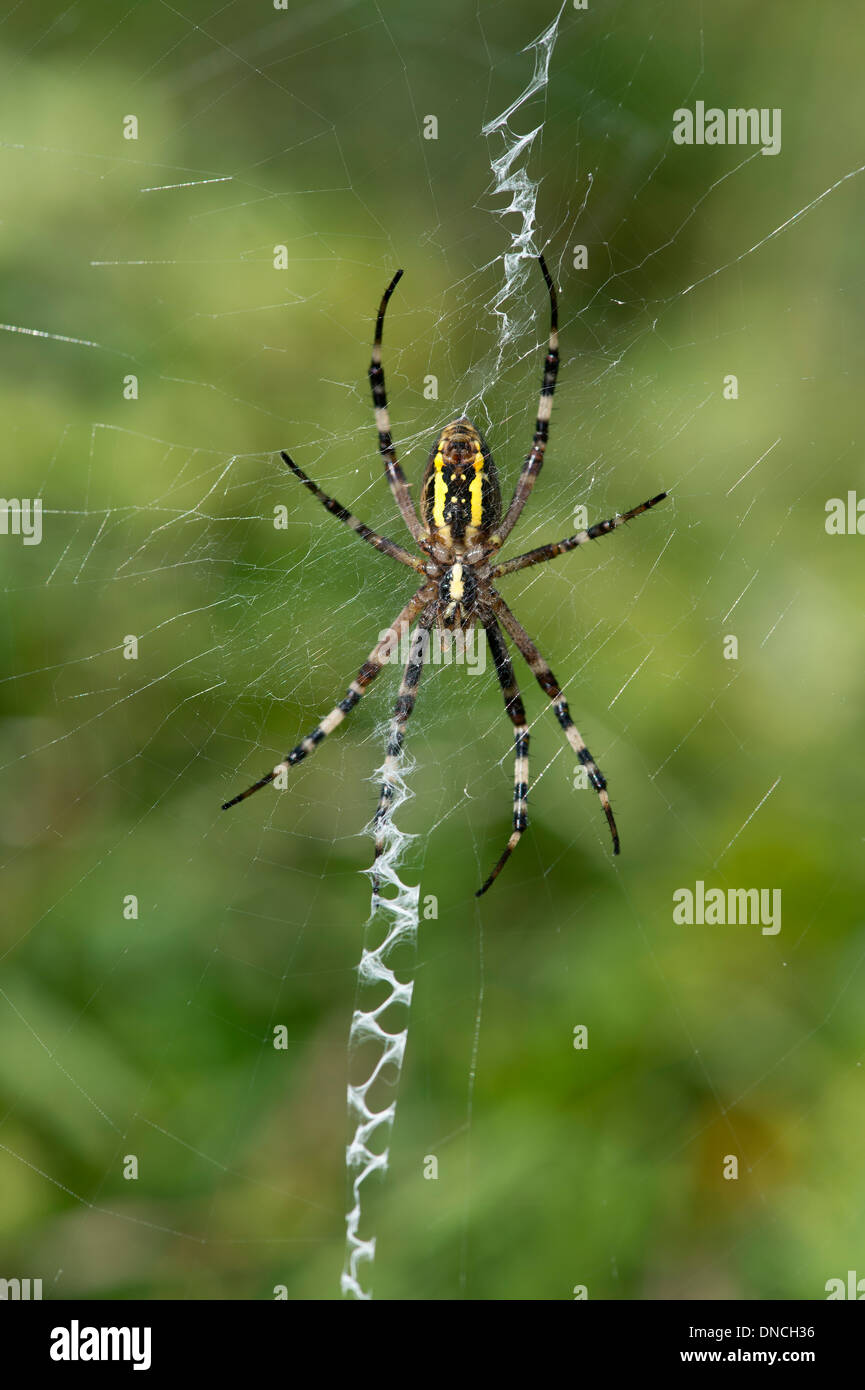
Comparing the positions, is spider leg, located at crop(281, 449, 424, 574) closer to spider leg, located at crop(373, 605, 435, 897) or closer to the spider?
the spider

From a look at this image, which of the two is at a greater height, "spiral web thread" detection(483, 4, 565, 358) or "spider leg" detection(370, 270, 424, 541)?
"spiral web thread" detection(483, 4, 565, 358)

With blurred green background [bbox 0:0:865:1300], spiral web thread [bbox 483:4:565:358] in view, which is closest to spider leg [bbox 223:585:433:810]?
blurred green background [bbox 0:0:865:1300]

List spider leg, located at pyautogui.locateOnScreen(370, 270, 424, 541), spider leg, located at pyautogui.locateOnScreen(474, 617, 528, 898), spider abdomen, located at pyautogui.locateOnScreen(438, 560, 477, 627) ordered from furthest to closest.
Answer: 1. spider leg, located at pyautogui.locateOnScreen(474, 617, 528, 898)
2. spider abdomen, located at pyautogui.locateOnScreen(438, 560, 477, 627)
3. spider leg, located at pyautogui.locateOnScreen(370, 270, 424, 541)

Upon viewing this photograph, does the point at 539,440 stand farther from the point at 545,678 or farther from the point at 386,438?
the point at 545,678

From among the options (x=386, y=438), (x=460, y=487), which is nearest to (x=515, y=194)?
(x=386, y=438)
